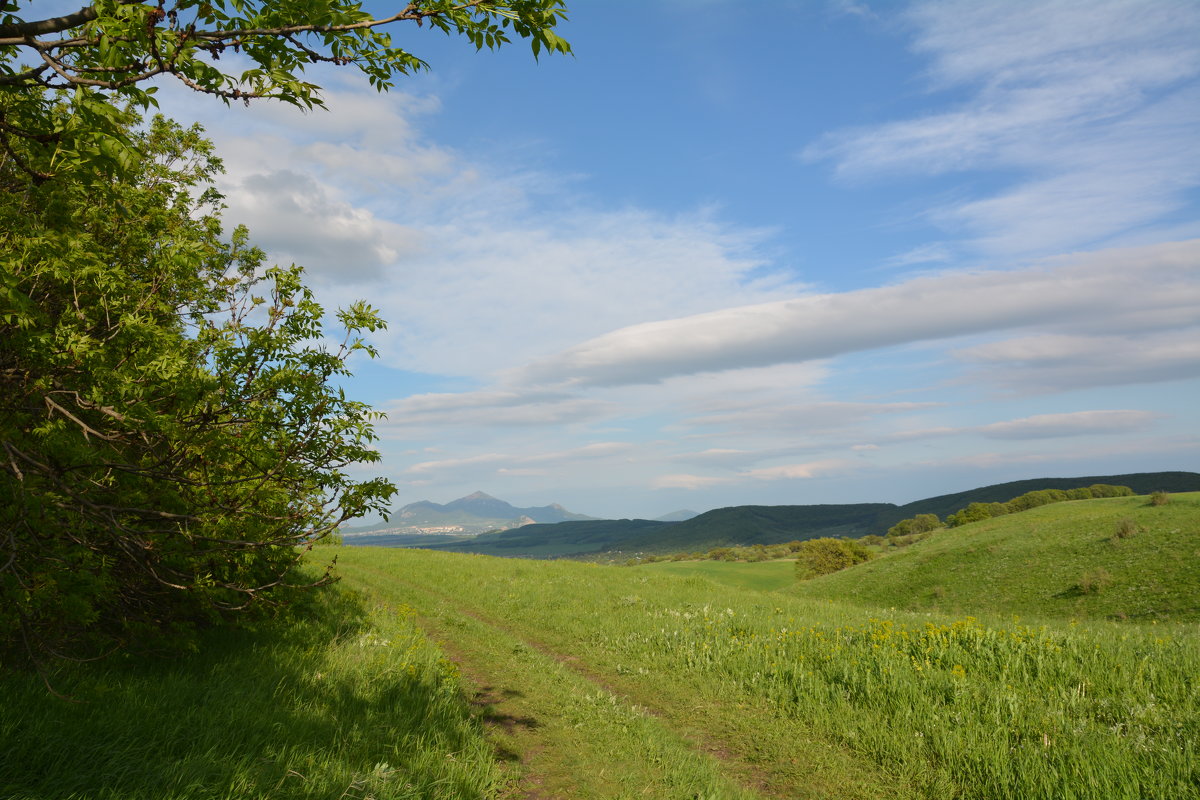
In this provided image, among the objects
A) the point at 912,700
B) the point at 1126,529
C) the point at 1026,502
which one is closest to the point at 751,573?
the point at 1126,529

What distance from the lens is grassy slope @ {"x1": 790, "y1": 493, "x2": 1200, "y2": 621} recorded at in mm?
27734

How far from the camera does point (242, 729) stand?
21.4 ft

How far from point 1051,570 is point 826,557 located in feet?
159

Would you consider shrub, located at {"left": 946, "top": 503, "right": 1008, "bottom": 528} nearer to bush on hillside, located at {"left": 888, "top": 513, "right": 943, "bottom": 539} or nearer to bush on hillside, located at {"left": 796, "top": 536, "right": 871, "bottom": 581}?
bush on hillside, located at {"left": 796, "top": 536, "right": 871, "bottom": 581}

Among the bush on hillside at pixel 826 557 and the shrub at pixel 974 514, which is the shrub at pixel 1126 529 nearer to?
the bush on hillside at pixel 826 557

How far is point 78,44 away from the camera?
3.49m

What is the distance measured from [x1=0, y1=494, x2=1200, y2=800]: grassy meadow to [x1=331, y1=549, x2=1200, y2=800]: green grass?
4 cm

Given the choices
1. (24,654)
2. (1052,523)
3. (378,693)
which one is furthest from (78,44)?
(1052,523)

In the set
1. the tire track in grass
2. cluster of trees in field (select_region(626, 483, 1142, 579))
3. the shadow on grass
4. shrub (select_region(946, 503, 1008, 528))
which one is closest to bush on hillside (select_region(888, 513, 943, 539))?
cluster of trees in field (select_region(626, 483, 1142, 579))

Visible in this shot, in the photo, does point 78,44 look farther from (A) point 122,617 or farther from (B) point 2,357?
(A) point 122,617

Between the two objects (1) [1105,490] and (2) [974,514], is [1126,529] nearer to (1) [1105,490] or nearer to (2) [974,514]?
(2) [974,514]

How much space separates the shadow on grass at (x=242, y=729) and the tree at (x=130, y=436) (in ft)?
2.21

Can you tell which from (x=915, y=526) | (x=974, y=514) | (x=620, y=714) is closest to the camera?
(x=620, y=714)

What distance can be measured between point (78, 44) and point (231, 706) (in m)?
7.15
